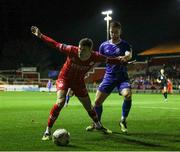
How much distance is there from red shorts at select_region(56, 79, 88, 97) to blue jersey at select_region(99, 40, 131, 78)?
4.64 feet

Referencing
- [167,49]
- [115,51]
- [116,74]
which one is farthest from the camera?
[167,49]

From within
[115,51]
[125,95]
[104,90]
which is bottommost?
[125,95]

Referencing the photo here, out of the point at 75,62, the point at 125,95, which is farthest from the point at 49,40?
the point at 125,95

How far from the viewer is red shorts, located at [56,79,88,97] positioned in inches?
427

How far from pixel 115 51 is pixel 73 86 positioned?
173cm

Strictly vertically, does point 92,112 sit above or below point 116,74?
below

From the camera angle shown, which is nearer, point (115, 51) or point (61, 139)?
point (61, 139)

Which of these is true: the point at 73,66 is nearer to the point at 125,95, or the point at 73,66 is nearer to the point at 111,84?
the point at 111,84

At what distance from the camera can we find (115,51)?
12031 mm

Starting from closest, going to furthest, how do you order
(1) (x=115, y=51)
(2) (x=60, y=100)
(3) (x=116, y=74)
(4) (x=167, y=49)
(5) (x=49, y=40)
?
1. (5) (x=49, y=40)
2. (2) (x=60, y=100)
3. (1) (x=115, y=51)
4. (3) (x=116, y=74)
5. (4) (x=167, y=49)

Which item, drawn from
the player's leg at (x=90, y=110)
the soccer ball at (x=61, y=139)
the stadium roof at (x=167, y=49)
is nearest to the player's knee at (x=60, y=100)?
the player's leg at (x=90, y=110)

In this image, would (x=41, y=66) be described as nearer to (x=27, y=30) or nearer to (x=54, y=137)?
(x=27, y=30)

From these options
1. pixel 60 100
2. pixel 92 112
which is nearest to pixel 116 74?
pixel 92 112

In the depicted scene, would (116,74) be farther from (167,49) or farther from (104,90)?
Result: (167,49)
